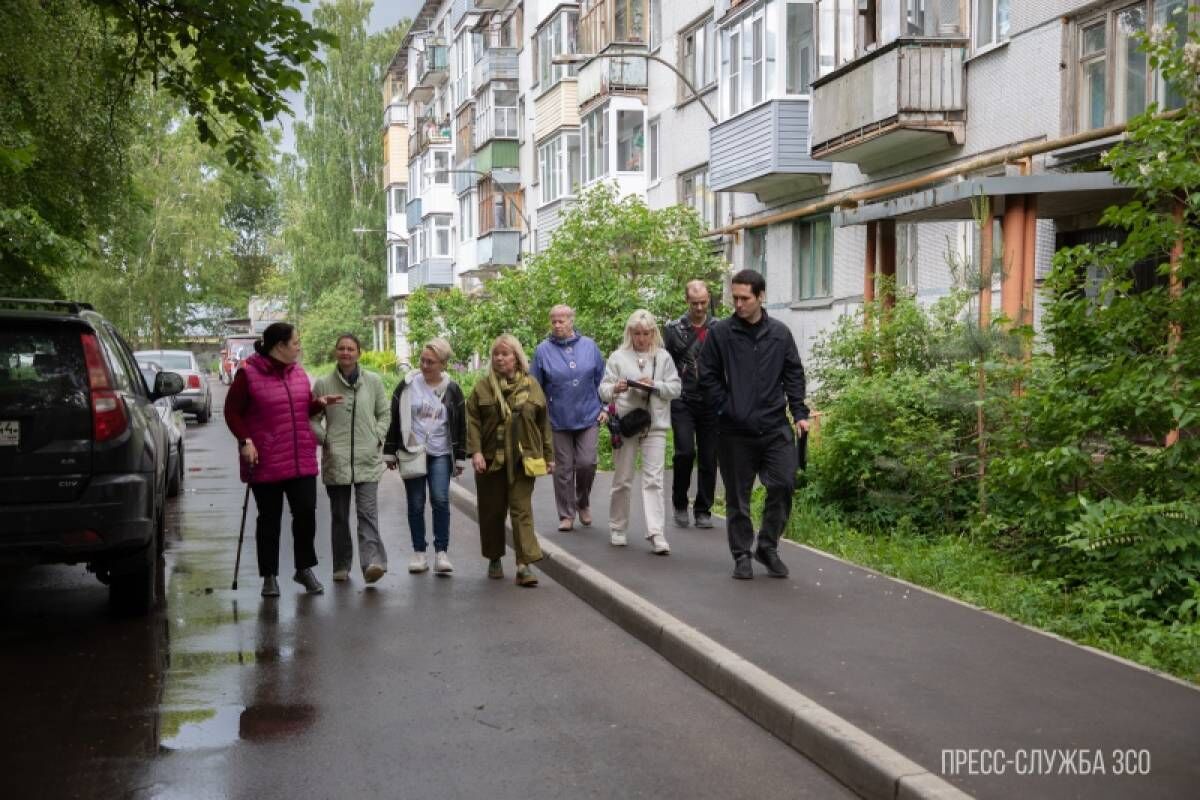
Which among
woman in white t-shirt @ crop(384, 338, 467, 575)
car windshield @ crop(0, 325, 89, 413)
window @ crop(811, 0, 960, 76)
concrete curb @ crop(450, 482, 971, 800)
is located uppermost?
window @ crop(811, 0, 960, 76)

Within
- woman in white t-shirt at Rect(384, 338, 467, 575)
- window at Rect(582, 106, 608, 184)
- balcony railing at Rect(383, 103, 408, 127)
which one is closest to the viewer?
woman in white t-shirt at Rect(384, 338, 467, 575)

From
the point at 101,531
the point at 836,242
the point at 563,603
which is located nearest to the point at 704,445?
the point at 563,603

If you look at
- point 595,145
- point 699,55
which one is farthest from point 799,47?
point 595,145

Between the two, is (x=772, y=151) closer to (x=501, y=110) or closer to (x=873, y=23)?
(x=873, y=23)

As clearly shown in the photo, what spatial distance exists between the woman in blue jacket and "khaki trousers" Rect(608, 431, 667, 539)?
63 cm

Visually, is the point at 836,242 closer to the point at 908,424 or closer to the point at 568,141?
the point at 908,424

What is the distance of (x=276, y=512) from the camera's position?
374 inches

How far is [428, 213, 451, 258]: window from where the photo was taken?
212 feet

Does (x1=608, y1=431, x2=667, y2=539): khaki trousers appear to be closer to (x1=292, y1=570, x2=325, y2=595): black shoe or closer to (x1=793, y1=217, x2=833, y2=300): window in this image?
(x1=292, y1=570, x2=325, y2=595): black shoe

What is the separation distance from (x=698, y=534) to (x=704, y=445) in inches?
29.6

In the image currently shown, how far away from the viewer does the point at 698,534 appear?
11.7m

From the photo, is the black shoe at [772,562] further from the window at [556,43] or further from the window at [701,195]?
the window at [556,43]

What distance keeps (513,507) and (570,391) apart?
1.97 m

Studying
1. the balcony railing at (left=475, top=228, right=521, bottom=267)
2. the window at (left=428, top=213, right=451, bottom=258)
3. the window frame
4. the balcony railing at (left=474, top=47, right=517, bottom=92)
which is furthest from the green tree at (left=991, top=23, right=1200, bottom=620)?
the window at (left=428, top=213, right=451, bottom=258)
